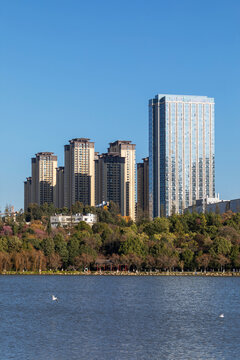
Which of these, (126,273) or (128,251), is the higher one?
(128,251)

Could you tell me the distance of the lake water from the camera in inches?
1506

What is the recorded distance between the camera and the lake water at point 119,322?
38250 mm

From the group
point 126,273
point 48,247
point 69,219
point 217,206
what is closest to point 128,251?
point 126,273

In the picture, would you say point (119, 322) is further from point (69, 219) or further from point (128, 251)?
point (69, 219)

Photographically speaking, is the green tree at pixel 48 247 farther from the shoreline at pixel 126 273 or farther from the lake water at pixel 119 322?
the lake water at pixel 119 322

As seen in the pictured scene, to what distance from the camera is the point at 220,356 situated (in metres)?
37.1

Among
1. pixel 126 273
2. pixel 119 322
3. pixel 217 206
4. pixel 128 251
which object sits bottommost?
pixel 119 322

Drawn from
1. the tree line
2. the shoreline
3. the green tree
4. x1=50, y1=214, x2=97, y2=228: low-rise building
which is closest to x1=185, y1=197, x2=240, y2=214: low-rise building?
x1=50, y1=214, x2=97, y2=228: low-rise building

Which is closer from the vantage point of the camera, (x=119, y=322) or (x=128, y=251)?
(x=119, y=322)

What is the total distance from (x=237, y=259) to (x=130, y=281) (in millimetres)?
22812

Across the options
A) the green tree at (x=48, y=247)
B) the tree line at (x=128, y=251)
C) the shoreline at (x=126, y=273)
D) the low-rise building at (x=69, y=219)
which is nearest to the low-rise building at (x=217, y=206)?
the low-rise building at (x=69, y=219)

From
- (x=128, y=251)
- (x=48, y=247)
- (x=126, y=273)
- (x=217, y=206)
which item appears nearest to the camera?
(x=48, y=247)

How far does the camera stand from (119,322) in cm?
5059

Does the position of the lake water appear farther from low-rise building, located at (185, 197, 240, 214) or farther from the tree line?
low-rise building, located at (185, 197, 240, 214)
